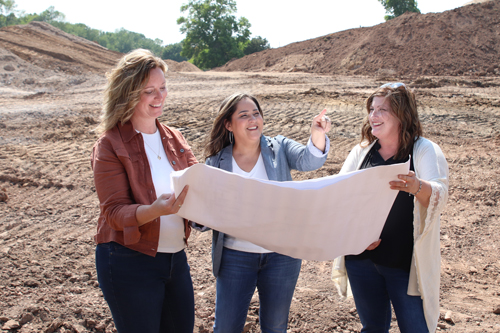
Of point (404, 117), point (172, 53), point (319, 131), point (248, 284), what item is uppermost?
point (172, 53)

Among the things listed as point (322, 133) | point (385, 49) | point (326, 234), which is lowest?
point (326, 234)

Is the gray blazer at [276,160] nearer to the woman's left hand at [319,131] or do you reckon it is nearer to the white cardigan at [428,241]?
the woman's left hand at [319,131]

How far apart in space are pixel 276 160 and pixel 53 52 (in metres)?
22.5

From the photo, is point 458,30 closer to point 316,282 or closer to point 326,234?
point 316,282

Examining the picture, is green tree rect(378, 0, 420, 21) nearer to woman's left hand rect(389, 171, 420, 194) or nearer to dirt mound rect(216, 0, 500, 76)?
dirt mound rect(216, 0, 500, 76)

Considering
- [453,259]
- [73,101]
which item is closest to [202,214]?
[453,259]

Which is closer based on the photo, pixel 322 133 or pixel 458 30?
pixel 322 133

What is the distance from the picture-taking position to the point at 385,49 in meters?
23.9

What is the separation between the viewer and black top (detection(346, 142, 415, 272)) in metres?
2.45

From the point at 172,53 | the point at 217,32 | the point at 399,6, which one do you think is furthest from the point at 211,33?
the point at 172,53

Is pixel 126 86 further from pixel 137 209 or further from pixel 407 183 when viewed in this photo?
pixel 407 183

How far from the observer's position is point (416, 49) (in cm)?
2289

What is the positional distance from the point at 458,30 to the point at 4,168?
83.8 feet

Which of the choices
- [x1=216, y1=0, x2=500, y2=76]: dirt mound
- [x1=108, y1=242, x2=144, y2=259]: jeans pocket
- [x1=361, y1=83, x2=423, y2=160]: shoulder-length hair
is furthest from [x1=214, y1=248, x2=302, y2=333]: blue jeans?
[x1=216, y1=0, x2=500, y2=76]: dirt mound
